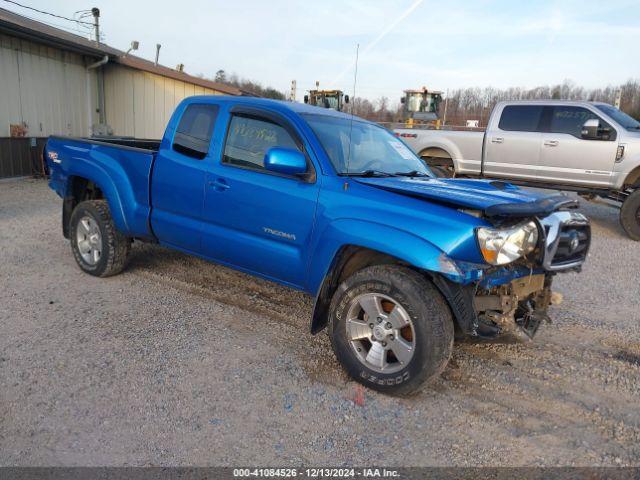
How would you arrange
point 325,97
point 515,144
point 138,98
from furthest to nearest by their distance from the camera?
point 325,97 < point 138,98 < point 515,144

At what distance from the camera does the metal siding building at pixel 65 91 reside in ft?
40.0

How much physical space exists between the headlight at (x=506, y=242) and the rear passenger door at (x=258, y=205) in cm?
120

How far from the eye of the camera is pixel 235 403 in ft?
10.1

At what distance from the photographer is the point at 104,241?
5.10m

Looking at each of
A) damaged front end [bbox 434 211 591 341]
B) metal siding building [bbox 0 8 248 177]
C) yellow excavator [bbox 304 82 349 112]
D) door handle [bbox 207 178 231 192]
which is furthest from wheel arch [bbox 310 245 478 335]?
yellow excavator [bbox 304 82 349 112]

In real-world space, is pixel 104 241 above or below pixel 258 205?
below

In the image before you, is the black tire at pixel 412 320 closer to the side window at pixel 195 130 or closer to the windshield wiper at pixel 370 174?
the windshield wiper at pixel 370 174

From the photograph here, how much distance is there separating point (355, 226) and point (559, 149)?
23.8ft

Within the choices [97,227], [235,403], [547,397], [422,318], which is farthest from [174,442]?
[97,227]

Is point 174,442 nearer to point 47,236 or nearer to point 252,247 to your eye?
point 252,247

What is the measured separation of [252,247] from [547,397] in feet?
7.77

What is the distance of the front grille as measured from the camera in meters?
3.17

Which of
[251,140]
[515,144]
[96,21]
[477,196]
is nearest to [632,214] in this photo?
[515,144]

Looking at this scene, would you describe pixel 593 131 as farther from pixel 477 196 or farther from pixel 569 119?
pixel 477 196
